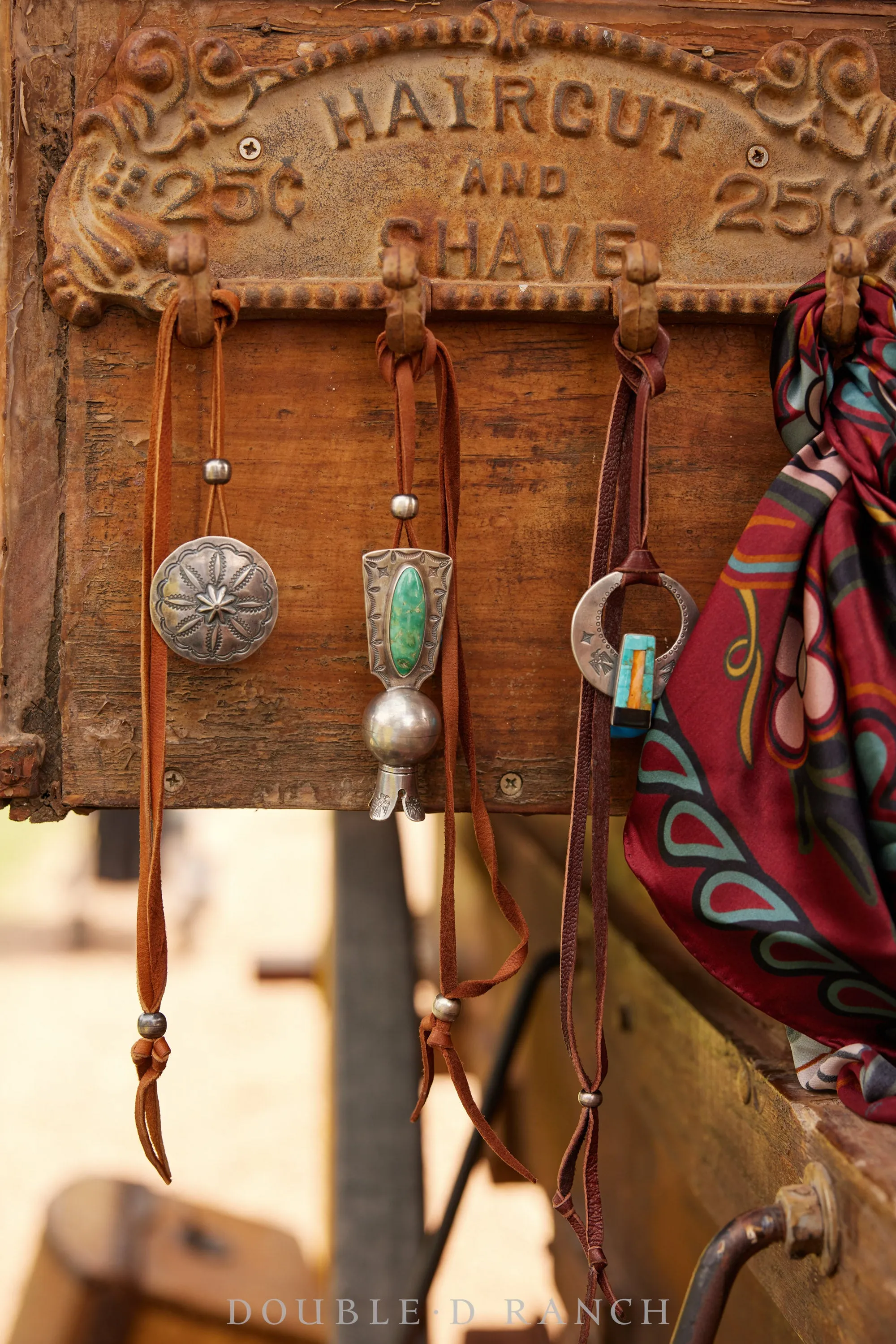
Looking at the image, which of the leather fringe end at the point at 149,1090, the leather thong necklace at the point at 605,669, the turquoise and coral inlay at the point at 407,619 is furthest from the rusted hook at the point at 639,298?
the leather fringe end at the point at 149,1090

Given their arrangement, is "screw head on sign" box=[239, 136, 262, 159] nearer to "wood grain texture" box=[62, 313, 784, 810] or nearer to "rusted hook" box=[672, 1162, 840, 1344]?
"wood grain texture" box=[62, 313, 784, 810]

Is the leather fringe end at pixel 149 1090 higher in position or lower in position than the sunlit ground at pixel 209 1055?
higher

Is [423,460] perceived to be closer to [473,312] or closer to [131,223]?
[473,312]

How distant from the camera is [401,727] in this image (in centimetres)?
77

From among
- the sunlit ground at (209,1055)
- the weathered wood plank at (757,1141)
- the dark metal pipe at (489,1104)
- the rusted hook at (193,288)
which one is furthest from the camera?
the sunlit ground at (209,1055)

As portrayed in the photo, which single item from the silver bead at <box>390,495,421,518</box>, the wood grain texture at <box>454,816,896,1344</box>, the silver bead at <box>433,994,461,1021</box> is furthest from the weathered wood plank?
the silver bead at <box>390,495,421,518</box>

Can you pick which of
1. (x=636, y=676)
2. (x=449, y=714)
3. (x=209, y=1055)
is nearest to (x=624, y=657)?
(x=636, y=676)

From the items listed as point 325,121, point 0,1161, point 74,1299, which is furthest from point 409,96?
point 0,1161

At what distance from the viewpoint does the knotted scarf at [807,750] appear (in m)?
0.69

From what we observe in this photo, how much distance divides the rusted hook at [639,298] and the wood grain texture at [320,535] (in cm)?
7

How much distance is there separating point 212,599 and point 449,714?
0.60 feet

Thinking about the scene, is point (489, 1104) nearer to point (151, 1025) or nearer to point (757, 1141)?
point (757, 1141)

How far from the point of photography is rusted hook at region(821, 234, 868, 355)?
0.75 meters

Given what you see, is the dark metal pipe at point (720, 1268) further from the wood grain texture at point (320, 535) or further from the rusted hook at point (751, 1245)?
the wood grain texture at point (320, 535)
